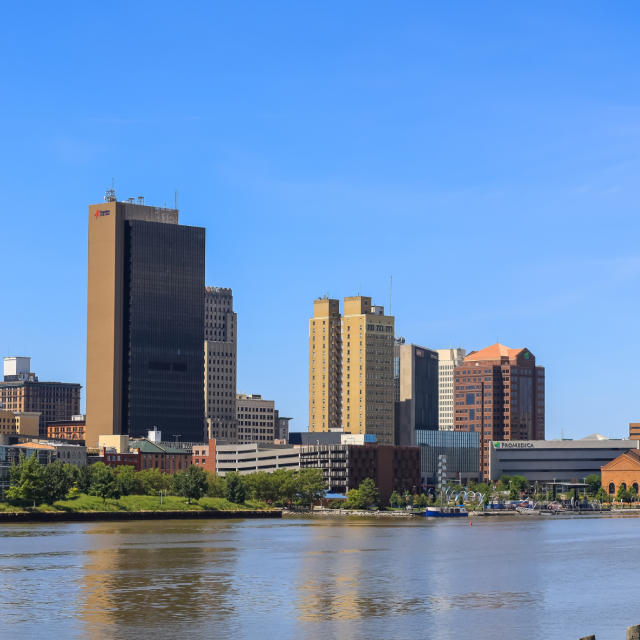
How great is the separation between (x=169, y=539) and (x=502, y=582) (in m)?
68.9

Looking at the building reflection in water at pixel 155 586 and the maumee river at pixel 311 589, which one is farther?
the building reflection in water at pixel 155 586

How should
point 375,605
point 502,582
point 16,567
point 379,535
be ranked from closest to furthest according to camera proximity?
point 375,605 → point 502,582 → point 16,567 → point 379,535

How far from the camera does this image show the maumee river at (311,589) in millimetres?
75188

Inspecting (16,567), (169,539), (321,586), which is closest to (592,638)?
(321,586)

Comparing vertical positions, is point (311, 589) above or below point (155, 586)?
below

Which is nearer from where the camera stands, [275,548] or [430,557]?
[430,557]

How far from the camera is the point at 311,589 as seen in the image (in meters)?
96.8

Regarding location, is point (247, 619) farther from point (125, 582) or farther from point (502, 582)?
point (502, 582)

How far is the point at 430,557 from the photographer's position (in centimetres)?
13488

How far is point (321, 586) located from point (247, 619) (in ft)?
69.1

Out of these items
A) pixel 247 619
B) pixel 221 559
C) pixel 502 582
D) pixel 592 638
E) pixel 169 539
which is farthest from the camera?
pixel 169 539

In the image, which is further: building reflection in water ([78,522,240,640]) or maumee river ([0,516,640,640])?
building reflection in water ([78,522,240,640])

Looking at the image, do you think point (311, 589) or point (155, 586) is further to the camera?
point (155, 586)

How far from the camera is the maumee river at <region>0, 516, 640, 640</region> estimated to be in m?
75.2
